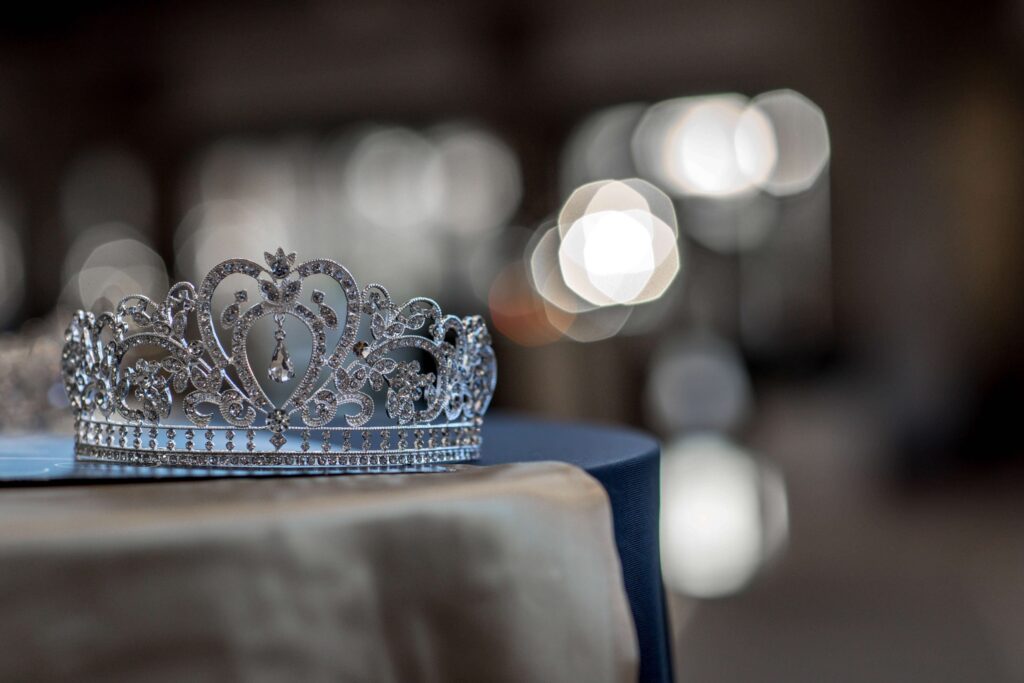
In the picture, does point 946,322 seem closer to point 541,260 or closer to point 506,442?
point 541,260

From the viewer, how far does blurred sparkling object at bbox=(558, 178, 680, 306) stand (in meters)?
6.80

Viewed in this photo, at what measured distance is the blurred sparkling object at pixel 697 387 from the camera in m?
6.22

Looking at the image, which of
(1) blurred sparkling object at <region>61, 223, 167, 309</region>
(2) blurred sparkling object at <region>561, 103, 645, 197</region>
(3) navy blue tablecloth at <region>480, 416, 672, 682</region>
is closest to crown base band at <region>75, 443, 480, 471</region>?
(3) navy blue tablecloth at <region>480, 416, 672, 682</region>

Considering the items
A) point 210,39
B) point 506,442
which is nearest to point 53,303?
point 210,39

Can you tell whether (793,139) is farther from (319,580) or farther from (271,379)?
(319,580)

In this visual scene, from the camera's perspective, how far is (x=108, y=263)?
26.6 ft

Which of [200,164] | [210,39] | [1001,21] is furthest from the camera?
[200,164]

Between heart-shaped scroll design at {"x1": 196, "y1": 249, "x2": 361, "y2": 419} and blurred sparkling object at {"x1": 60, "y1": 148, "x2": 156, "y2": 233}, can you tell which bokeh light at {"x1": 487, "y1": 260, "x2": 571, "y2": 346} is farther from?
heart-shaped scroll design at {"x1": 196, "y1": 249, "x2": 361, "y2": 419}

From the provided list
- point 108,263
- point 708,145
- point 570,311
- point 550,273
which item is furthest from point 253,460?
point 108,263

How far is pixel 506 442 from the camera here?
1099 mm

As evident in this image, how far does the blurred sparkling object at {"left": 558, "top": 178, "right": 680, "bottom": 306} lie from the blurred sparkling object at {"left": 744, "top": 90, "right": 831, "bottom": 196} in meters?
0.81

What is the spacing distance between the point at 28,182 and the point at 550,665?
881 centimetres

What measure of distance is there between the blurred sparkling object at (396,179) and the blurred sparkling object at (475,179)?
77 millimetres

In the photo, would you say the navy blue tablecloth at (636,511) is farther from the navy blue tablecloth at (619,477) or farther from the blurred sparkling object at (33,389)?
the blurred sparkling object at (33,389)
